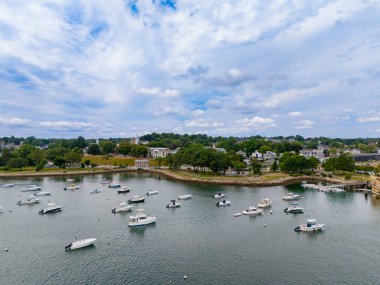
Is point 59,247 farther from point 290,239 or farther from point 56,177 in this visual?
point 56,177

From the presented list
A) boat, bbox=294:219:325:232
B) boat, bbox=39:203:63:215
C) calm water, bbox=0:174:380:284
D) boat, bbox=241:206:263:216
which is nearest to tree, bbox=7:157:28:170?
calm water, bbox=0:174:380:284

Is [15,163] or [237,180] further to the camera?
[15,163]

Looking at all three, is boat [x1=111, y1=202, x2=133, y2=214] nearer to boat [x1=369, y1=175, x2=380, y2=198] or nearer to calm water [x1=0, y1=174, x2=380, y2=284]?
calm water [x1=0, y1=174, x2=380, y2=284]

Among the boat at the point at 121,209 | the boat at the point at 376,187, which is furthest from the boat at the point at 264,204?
the boat at the point at 376,187

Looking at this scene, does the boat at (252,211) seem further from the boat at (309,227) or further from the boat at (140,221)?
the boat at (140,221)

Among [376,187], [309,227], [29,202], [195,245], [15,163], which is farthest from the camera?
[15,163]

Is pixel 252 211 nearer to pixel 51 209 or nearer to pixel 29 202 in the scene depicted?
pixel 51 209

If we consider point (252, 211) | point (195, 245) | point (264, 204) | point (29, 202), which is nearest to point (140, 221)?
point (195, 245)

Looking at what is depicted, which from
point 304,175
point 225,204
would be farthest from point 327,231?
point 304,175
